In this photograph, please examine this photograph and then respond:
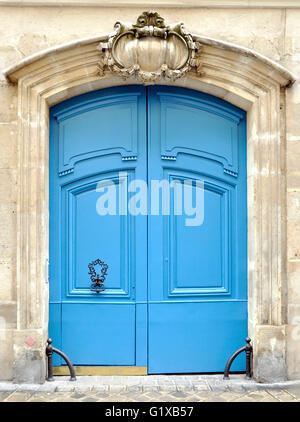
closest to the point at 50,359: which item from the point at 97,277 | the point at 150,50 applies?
the point at 97,277

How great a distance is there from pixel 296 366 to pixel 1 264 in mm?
2636

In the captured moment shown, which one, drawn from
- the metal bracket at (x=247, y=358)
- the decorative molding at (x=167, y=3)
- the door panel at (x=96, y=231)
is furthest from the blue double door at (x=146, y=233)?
the decorative molding at (x=167, y=3)

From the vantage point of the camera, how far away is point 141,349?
14.6 ft

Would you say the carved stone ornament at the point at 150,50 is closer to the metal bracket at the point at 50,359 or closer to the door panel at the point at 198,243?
the door panel at the point at 198,243

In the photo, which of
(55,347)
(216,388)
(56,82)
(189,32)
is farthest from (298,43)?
(55,347)

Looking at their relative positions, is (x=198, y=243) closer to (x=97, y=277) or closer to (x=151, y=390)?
(x=97, y=277)

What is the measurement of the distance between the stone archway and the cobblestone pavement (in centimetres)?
15

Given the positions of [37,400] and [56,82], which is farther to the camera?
[56,82]

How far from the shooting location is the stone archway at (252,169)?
4145mm

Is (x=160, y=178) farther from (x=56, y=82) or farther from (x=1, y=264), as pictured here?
(x=1, y=264)

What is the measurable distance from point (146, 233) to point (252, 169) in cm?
109
